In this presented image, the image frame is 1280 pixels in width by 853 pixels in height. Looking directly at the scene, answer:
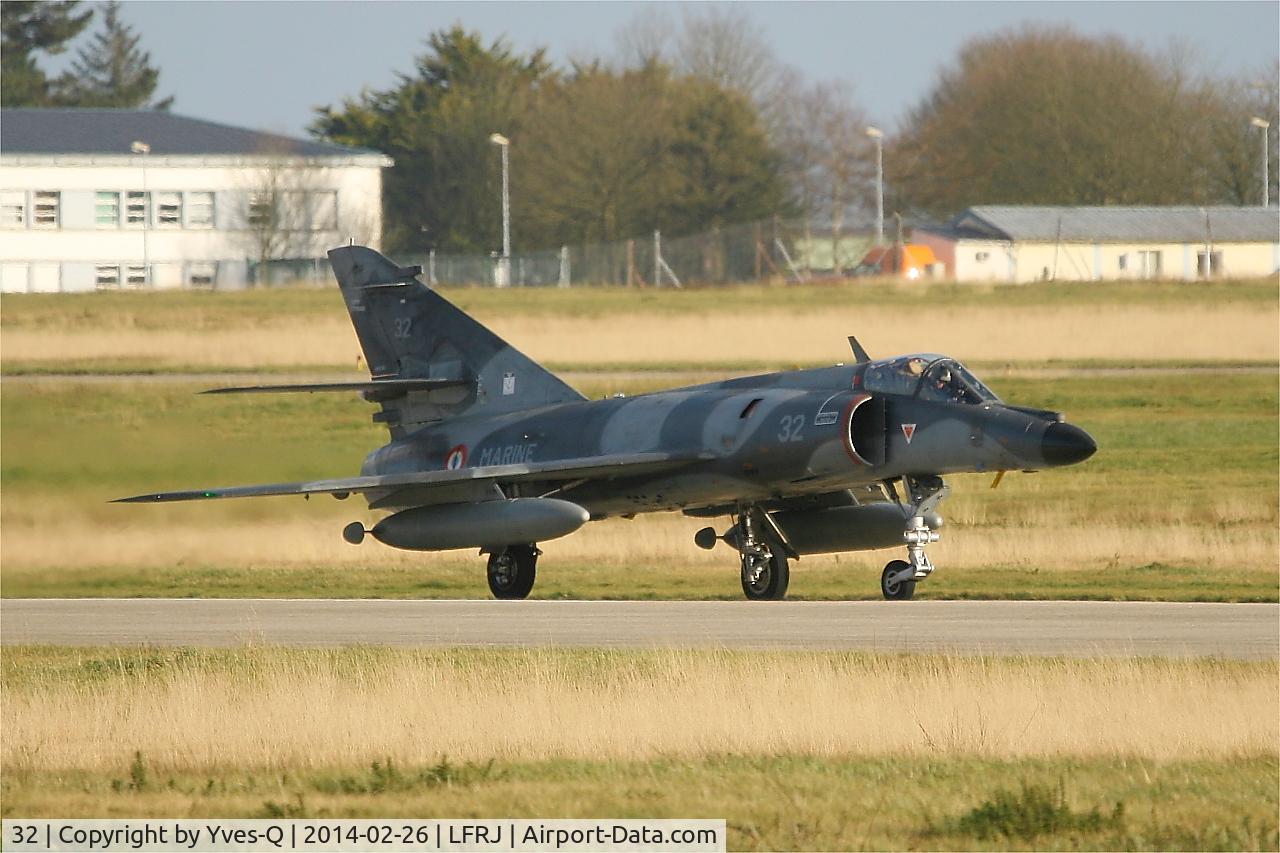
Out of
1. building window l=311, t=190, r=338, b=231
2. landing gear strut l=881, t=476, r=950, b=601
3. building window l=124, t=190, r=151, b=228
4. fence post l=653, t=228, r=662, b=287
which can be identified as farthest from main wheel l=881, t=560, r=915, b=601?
building window l=311, t=190, r=338, b=231

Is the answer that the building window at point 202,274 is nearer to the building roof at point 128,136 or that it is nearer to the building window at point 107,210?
the building window at point 107,210

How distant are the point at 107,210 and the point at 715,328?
30.7m

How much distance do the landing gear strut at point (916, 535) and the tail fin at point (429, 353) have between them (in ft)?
15.4

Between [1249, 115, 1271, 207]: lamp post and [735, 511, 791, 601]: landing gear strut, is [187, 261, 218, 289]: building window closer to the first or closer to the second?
[1249, 115, 1271, 207]: lamp post

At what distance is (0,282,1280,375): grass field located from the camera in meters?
47.1

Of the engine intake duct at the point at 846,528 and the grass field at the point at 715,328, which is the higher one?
the grass field at the point at 715,328

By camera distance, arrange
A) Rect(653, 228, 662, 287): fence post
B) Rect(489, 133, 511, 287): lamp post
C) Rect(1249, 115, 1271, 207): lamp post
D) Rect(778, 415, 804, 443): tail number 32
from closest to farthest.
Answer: Rect(778, 415, 804, 443): tail number 32
Rect(653, 228, 662, 287): fence post
Rect(489, 133, 511, 287): lamp post
Rect(1249, 115, 1271, 207): lamp post

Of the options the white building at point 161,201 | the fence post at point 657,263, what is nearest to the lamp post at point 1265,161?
the fence post at point 657,263

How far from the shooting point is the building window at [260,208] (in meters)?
72.8

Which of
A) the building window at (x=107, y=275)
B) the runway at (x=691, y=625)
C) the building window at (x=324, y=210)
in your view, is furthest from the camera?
the building window at (x=324, y=210)

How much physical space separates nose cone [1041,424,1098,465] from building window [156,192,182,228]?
5837 centimetres

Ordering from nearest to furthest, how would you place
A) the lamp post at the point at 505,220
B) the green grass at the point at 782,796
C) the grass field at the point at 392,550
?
the green grass at the point at 782,796 < the grass field at the point at 392,550 < the lamp post at the point at 505,220

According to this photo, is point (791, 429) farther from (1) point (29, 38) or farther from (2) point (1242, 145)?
(1) point (29, 38)

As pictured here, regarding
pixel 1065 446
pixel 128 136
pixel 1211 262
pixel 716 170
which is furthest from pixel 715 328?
pixel 716 170
